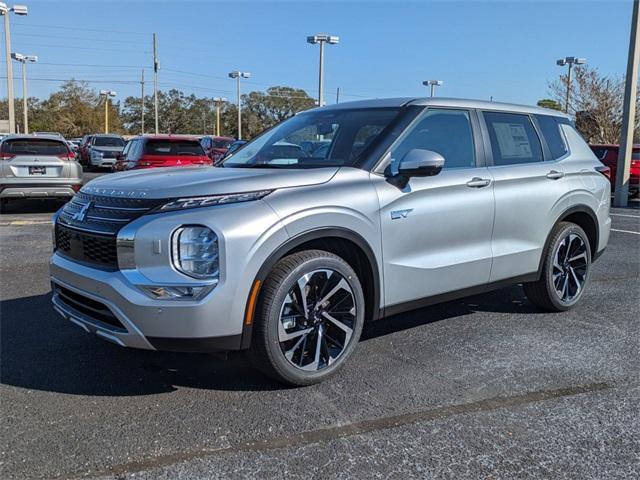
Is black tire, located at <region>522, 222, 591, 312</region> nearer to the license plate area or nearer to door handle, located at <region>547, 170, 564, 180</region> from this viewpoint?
door handle, located at <region>547, 170, 564, 180</region>

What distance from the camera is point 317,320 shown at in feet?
12.1

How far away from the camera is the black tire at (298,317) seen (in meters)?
3.41

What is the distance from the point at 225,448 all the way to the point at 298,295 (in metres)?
1.00

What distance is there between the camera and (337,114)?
472 centimetres

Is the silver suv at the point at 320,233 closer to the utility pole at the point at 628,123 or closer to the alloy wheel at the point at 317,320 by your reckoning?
the alloy wheel at the point at 317,320

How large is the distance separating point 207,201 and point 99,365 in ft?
4.93

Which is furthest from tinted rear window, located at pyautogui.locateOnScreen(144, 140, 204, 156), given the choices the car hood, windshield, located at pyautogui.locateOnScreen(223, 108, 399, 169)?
the car hood

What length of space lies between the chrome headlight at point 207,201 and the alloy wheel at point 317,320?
1.90ft

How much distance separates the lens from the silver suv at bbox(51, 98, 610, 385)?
3215 mm

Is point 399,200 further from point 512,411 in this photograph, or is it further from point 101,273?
point 101,273

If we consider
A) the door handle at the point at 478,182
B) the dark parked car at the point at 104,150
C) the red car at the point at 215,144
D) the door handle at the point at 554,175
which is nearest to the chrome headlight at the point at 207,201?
the door handle at the point at 478,182

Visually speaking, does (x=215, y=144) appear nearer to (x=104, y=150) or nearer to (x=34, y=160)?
(x=104, y=150)

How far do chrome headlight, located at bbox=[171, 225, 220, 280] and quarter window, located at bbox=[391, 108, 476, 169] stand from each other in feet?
4.98

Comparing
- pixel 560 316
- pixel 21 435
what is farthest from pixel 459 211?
pixel 21 435
